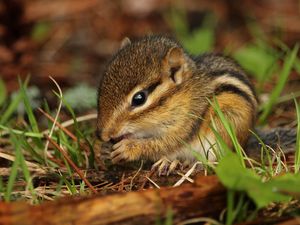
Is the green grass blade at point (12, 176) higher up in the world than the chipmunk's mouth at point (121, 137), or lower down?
higher up

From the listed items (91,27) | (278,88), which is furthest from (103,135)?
(91,27)

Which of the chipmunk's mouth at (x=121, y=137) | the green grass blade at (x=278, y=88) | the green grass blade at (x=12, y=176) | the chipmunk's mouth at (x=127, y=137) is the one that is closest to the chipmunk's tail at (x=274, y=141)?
the green grass blade at (x=278, y=88)

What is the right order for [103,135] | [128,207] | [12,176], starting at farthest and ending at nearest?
1. [103,135]
2. [12,176]
3. [128,207]

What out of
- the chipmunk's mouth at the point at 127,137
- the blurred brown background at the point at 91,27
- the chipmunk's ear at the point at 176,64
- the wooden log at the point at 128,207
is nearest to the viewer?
the wooden log at the point at 128,207

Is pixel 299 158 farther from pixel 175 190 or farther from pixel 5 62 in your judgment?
pixel 5 62

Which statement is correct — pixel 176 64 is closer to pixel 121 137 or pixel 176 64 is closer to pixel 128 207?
pixel 121 137

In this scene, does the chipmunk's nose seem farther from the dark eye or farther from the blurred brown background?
the blurred brown background

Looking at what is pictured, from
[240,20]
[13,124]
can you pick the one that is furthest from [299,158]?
[240,20]

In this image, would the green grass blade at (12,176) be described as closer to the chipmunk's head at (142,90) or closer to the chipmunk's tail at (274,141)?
the chipmunk's head at (142,90)
